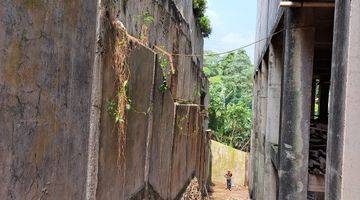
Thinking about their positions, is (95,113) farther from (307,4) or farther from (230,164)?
(230,164)

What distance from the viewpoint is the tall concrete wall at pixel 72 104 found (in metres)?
2.19

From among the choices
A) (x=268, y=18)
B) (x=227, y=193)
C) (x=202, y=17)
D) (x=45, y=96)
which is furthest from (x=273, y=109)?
(x=227, y=193)

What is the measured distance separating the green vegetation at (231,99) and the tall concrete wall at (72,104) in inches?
826

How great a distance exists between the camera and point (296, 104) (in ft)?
22.2

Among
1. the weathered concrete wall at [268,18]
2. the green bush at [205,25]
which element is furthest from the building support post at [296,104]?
the green bush at [205,25]

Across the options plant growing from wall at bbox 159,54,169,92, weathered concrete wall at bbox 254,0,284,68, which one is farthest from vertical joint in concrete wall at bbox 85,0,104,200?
weathered concrete wall at bbox 254,0,284,68

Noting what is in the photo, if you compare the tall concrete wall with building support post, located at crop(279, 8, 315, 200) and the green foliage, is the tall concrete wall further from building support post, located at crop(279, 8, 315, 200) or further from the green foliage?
building support post, located at crop(279, 8, 315, 200)

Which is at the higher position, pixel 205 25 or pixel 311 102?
pixel 205 25

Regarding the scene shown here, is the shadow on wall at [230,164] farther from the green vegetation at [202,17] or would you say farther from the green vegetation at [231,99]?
the green vegetation at [202,17]

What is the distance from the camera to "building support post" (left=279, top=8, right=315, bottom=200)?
670 cm

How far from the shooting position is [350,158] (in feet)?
10.3

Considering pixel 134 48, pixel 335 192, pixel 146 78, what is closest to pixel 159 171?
pixel 146 78

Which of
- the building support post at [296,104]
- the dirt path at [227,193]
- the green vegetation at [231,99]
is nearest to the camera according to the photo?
the building support post at [296,104]

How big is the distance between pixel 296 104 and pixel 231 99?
27.8 meters
